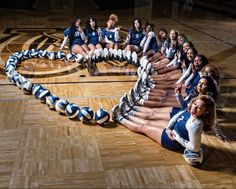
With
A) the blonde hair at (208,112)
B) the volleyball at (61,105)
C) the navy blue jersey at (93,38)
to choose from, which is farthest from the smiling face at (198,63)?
the navy blue jersey at (93,38)

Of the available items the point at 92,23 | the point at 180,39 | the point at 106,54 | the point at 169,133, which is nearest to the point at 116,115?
the point at 169,133

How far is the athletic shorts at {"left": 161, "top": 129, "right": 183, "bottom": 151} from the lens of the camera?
315cm

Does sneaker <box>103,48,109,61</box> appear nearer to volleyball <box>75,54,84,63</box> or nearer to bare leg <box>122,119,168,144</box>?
volleyball <box>75,54,84,63</box>

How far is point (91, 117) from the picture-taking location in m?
3.59

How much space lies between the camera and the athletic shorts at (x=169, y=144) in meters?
3.15

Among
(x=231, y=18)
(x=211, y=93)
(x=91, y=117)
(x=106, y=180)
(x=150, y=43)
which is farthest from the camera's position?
(x=231, y=18)

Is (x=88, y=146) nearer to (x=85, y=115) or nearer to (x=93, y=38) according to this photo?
(x=85, y=115)

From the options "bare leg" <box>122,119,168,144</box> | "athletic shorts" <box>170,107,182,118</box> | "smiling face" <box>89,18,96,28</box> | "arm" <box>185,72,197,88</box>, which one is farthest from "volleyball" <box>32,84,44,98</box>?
"smiling face" <box>89,18,96,28</box>

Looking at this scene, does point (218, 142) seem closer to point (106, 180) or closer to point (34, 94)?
point (106, 180)

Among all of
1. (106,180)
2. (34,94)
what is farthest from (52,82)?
(106,180)

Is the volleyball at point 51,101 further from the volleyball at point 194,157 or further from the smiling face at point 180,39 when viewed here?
the smiling face at point 180,39

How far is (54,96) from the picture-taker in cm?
396

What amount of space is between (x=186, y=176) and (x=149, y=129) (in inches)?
28.0

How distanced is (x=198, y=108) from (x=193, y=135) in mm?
249
